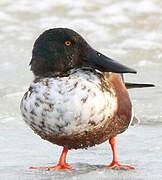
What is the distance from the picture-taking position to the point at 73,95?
3734 millimetres

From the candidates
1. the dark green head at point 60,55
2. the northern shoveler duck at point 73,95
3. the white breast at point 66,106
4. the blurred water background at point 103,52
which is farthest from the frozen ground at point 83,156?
the dark green head at point 60,55

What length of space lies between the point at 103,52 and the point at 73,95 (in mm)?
5021

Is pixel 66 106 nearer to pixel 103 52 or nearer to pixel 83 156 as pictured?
pixel 83 156

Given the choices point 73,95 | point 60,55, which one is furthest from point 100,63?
point 73,95

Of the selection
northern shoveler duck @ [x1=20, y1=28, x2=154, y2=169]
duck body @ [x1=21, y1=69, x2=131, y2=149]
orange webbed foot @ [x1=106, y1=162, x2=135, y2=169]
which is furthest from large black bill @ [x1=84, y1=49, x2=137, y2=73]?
orange webbed foot @ [x1=106, y1=162, x2=135, y2=169]

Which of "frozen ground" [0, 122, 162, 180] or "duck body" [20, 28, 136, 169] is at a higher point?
"duck body" [20, 28, 136, 169]

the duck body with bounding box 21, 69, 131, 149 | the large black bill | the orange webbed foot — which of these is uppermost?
the large black bill

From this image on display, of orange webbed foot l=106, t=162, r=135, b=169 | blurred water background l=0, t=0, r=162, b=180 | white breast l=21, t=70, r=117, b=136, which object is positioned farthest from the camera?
blurred water background l=0, t=0, r=162, b=180

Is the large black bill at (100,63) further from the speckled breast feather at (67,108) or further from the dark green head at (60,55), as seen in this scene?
the speckled breast feather at (67,108)

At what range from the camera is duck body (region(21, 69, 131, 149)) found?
373 centimetres

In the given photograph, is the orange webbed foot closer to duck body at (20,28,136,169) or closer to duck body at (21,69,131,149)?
duck body at (20,28,136,169)

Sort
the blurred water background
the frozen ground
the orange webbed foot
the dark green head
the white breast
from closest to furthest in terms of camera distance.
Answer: the white breast → the frozen ground → the dark green head → the orange webbed foot → the blurred water background

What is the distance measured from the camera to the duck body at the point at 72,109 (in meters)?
3.73

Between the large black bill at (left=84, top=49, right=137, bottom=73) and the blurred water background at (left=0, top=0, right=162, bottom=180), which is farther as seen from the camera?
the blurred water background at (left=0, top=0, right=162, bottom=180)
